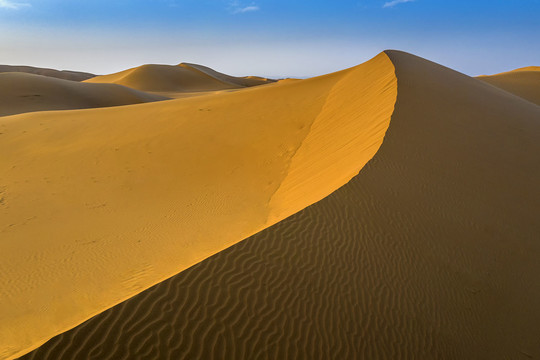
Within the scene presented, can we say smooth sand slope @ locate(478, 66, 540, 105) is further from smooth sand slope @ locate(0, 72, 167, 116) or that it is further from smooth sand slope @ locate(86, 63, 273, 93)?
smooth sand slope @ locate(86, 63, 273, 93)

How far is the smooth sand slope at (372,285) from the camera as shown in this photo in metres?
2.73

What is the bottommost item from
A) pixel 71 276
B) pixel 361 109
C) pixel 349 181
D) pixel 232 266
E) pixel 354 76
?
pixel 71 276

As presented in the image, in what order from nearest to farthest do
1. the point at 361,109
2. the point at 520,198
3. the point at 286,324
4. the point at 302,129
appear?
the point at 286,324 < the point at 520,198 < the point at 361,109 < the point at 302,129

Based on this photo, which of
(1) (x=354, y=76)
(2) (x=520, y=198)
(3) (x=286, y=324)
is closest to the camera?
(3) (x=286, y=324)

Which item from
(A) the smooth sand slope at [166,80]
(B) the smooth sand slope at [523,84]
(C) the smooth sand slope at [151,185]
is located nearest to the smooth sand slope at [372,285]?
(C) the smooth sand slope at [151,185]

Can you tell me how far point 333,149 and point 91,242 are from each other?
460 centimetres

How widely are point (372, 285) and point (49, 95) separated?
2909 cm

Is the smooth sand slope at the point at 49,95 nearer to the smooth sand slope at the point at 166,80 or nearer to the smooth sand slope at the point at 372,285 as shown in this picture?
the smooth sand slope at the point at 166,80

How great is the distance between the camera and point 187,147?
942 cm

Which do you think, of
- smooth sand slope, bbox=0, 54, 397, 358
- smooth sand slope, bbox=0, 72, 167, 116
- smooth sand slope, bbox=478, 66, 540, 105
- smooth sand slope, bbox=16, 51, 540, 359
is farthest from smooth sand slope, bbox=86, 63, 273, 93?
smooth sand slope, bbox=16, 51, 540, 359

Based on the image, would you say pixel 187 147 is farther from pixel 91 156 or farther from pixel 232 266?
pixel 232 266

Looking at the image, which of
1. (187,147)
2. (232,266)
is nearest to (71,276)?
(232,266)

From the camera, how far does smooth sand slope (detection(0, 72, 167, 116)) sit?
77.7 feet

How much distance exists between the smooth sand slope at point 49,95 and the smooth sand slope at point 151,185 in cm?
1285
